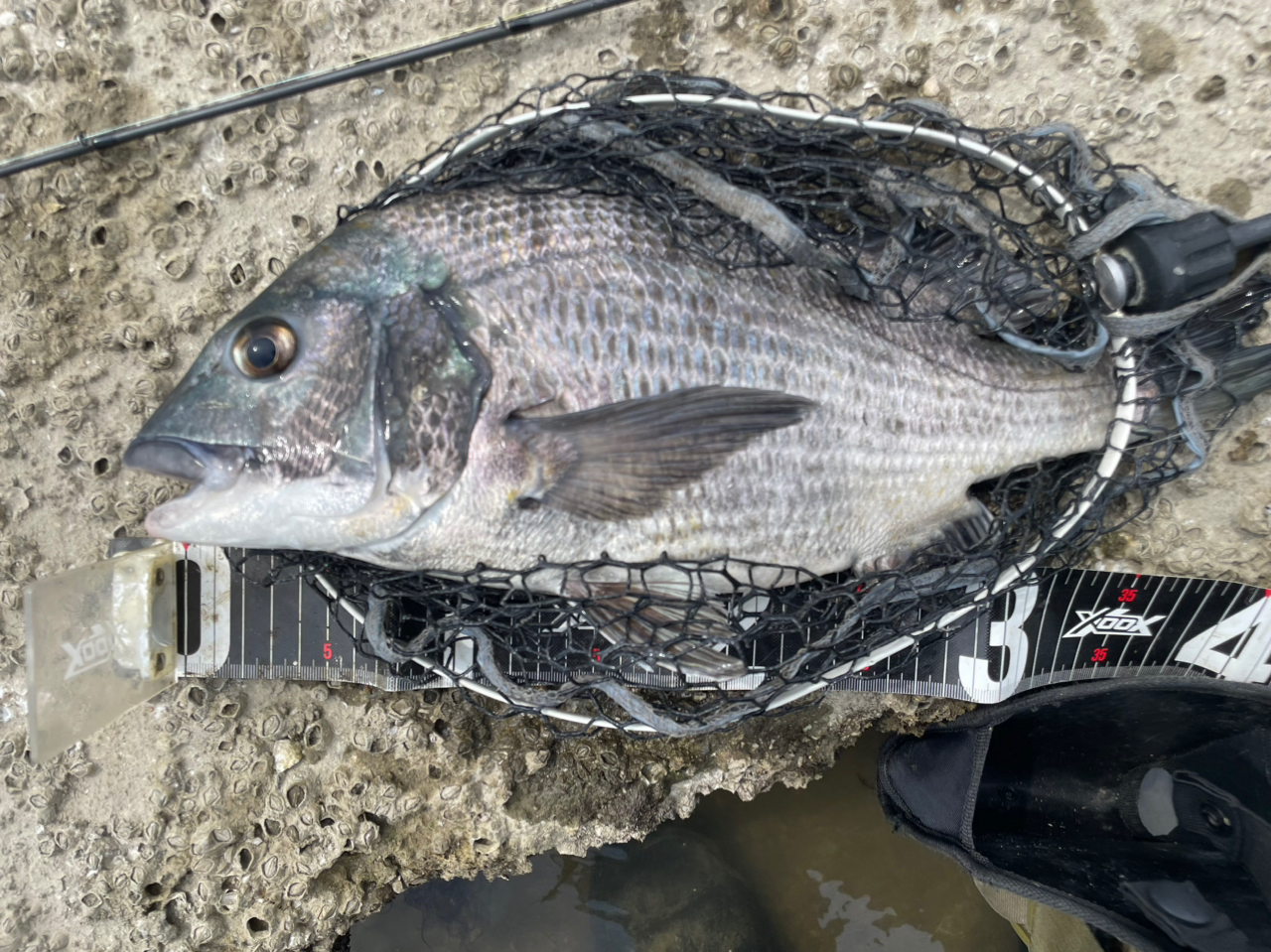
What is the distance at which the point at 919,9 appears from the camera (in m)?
2.09

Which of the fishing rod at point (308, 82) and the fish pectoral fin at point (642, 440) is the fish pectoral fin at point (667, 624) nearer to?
the fish pectoral fin at point (642, 440)

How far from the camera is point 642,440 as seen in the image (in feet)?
5.40

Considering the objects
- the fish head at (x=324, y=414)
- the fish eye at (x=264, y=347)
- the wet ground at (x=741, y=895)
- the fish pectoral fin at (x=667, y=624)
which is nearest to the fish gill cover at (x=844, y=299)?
the fish pectoral fin at (x=667, y=624)

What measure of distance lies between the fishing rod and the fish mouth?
3.32 feet

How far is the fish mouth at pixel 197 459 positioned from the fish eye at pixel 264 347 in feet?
0.58

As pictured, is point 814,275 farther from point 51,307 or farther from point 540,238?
point 51,307

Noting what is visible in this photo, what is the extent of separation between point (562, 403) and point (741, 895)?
203 cm

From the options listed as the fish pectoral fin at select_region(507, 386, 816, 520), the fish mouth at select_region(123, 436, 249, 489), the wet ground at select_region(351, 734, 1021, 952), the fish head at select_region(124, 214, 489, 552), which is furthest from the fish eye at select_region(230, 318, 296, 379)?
the wet ground at select_region(351, 734, 1021, 952)

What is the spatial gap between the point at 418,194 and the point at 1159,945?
2700 mm

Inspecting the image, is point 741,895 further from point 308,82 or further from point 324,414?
point 308,82

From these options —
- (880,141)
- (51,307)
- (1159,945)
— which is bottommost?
(1159,945)

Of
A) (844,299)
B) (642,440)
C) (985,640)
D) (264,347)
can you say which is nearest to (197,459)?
(264,347)

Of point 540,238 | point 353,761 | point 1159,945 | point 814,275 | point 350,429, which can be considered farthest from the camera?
point 353,761

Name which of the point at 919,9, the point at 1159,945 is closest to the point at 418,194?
the point at 919,9
